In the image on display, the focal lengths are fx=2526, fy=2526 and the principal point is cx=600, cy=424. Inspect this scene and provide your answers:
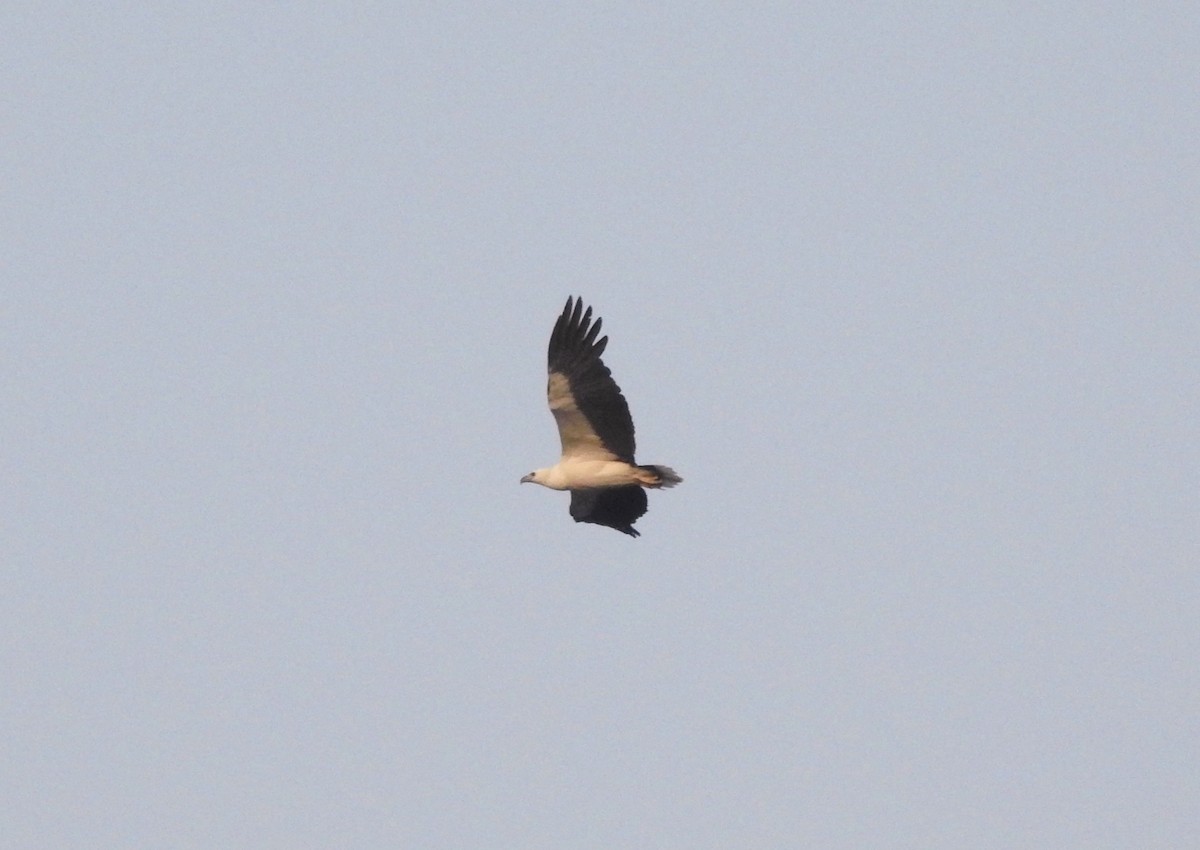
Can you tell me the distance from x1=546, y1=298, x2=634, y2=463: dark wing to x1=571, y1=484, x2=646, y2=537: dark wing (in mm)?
1152

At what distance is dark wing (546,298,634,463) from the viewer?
113 feet

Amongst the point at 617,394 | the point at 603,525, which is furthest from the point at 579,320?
the point at 603,525

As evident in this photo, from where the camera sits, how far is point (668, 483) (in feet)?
113

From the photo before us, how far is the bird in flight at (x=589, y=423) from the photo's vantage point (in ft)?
113

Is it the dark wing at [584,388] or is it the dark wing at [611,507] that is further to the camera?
the dark wing at [611,507]

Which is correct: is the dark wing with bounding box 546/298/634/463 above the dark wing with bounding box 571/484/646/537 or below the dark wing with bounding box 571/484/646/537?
above

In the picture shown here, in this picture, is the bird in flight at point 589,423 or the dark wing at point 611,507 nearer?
the bird in flight at point 589,423

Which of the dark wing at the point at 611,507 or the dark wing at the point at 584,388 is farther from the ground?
the dark wing at the point at 584,388

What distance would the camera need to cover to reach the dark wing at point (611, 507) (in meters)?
36.1

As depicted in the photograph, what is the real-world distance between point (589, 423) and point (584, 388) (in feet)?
2.00

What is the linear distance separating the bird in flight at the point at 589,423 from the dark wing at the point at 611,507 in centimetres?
2

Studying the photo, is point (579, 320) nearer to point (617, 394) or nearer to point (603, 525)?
point (617, 394)

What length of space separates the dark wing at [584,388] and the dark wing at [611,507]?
1.15 meters

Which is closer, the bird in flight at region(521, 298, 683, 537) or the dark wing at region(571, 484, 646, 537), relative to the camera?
the bird in flight at region(521, 298, 683, 537)
